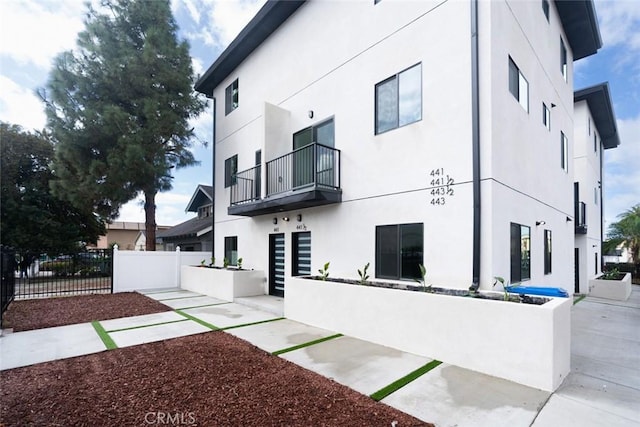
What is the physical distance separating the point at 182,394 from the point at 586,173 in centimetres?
1709

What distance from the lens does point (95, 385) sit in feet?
12.7

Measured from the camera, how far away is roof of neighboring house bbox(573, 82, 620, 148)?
1360 centimetres

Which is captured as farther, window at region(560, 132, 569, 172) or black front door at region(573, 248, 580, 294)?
black front door at region(573, 248, 580, 294)

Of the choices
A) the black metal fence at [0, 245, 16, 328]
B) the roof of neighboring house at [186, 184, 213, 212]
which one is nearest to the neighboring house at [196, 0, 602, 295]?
the black metal fence at [0, 245, 16, 328]

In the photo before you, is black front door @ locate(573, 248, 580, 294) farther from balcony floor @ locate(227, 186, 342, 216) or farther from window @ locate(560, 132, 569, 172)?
balcony floor @ locate(227, 186, 342, 216)

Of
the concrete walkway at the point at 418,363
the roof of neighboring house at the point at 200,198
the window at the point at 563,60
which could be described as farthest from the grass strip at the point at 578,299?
the roof of neighboring house at the point at 200,198

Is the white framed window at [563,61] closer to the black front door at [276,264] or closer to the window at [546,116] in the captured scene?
the window at [546,116]

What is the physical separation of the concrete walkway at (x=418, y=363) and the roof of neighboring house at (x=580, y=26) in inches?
346

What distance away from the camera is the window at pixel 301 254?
912 centimetres

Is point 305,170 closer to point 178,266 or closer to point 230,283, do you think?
point 230,283

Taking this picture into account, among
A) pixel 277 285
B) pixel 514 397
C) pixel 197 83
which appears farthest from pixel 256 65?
pixel 514 397

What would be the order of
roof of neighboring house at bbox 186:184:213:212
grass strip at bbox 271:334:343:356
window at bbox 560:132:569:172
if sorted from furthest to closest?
roof of neighboring house at bbox 186:184:213:212 → window at bbox 560:132:569:172 → grass strip at bbox 271:334:343:356

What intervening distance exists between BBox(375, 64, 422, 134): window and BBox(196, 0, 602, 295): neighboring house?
3 centimetres

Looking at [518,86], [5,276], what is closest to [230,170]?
[5,276]
